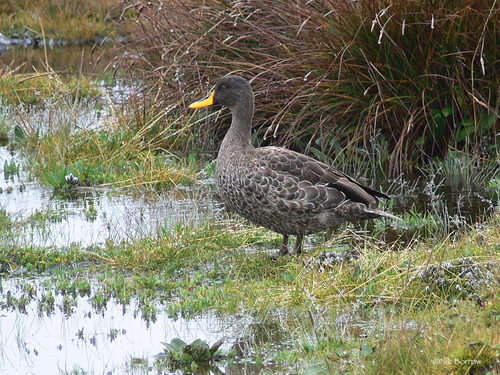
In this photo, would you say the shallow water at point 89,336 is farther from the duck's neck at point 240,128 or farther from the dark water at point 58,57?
the dark water at point 58,57

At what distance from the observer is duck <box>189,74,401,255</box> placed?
554 cm

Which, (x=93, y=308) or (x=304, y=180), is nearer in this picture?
(x=93, y=308)

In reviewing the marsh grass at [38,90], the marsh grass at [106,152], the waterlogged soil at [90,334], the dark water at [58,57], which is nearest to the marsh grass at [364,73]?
the marsh grass at [106,152]

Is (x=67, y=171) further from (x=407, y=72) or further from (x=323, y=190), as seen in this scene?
→ (x=407, y=72)

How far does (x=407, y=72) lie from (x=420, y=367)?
17.4ft

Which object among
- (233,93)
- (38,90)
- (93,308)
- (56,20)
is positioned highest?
(56,20)

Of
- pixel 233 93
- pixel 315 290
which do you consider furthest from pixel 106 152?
pixel 315 290

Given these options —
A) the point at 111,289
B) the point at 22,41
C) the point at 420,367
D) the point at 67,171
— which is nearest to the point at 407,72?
the point at 67,171

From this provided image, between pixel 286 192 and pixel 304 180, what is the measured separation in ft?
0.78

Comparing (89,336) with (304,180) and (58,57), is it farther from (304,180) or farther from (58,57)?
(58,57)

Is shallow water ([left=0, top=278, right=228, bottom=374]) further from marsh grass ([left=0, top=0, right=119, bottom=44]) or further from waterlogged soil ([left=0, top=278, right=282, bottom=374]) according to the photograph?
marsh grass ([left=0, top=0, right=119, bottom=44])

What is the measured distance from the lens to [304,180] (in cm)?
570

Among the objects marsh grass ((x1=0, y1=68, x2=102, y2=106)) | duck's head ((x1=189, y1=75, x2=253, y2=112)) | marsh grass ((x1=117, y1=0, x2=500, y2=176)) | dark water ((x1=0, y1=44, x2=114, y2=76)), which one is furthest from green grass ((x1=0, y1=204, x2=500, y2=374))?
dark water ((x1=0, y1=44, x2=114, y2=76))

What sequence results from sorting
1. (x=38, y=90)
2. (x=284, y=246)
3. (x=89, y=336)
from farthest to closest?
(x=38, y=90) < (x=284, y=246) < (x=89, y=336)
